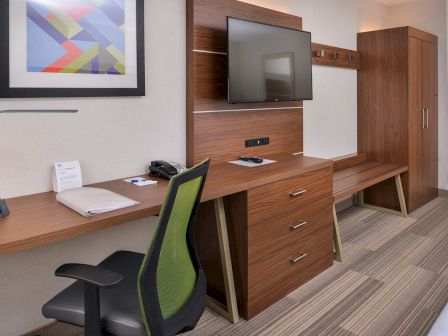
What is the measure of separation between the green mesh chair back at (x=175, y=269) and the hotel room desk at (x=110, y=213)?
0.81 ft

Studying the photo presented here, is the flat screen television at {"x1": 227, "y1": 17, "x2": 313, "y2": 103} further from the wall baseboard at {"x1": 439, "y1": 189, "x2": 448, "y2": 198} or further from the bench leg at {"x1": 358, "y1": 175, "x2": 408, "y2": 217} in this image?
the wall baseboard at {"x1": 439, "y1": 189, "x2": 448, "y2": 198}

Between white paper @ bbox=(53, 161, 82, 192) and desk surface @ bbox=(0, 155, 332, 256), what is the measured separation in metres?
0.06

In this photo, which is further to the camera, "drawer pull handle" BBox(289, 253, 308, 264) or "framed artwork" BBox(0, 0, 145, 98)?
"drawer pull handle" BBox(289, 253, 308, 264)

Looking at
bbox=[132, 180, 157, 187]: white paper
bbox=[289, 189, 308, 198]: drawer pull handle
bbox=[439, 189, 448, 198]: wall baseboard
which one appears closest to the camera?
bbox=[132, 180, 157, 187]: white paper

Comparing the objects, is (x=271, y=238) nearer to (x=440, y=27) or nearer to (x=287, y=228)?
(x=287, y=228)

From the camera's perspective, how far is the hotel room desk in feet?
4.37

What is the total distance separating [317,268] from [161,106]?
1508mm

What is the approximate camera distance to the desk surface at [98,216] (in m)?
1.33

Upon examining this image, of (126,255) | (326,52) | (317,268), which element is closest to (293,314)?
(317,268)

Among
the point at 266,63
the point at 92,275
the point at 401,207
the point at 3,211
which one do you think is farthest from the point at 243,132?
the point at 401,207

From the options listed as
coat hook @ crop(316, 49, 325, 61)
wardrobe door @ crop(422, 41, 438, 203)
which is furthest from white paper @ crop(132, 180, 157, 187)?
wardrobe door @ crop(422, 41, 438, 203)

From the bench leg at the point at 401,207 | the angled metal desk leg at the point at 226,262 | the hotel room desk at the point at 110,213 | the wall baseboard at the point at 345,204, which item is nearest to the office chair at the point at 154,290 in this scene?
the hotel room desk at the point at 110,213

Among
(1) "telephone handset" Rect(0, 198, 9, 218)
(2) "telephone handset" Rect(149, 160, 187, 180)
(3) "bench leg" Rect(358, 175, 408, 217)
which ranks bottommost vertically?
(3) "bench leg" Rect(358, 175, 408, 217)

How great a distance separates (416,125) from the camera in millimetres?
4004
